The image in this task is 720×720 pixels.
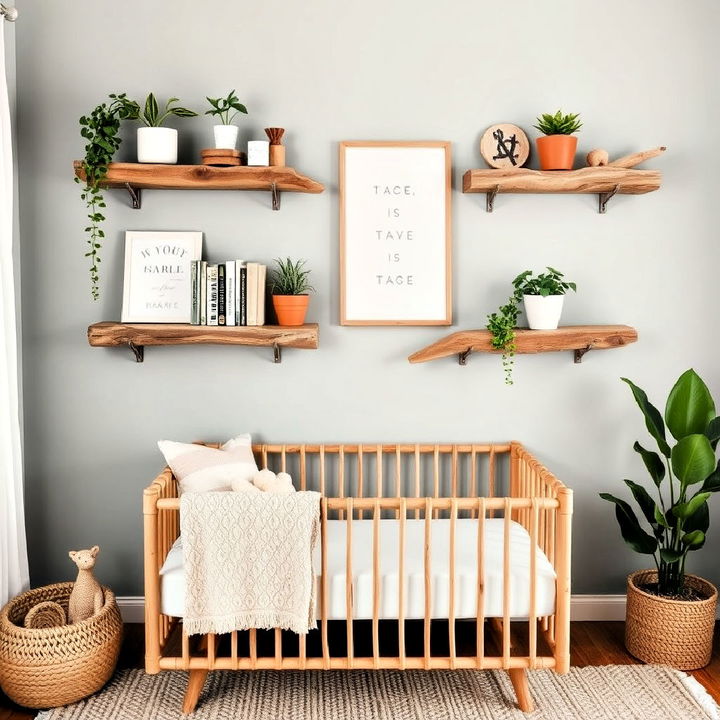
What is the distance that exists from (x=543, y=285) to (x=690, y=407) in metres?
0.65

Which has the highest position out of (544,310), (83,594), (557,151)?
(557,151)

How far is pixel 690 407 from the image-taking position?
265 cm

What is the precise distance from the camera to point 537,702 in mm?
2451

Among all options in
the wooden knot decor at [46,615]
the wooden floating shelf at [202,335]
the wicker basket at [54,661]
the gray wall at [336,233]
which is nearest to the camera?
the wicker basket at [54,661]

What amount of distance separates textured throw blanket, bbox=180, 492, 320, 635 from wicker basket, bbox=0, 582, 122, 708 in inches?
15.3

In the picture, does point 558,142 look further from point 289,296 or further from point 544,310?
point 289,296

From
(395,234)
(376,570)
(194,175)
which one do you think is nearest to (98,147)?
(194,175)

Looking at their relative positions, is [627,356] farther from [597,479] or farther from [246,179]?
[246,179]

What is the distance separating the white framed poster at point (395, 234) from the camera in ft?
9.26

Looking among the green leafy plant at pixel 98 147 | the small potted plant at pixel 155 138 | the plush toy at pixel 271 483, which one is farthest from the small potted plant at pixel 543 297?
the green leafy plant at pixel 98 147

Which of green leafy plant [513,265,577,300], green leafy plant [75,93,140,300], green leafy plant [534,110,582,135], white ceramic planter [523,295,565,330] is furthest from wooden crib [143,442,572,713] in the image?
green leafy plant [534,110,582,135]

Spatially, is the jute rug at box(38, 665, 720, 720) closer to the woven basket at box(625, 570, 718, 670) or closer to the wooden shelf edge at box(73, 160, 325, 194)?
the woven basket at box(625, 570, 718, 670)

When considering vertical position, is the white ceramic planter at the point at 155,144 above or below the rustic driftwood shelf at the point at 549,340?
above

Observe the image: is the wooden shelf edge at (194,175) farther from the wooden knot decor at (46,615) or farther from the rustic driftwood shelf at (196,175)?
the wooden knot decor at (46,615)
